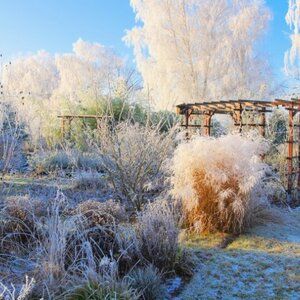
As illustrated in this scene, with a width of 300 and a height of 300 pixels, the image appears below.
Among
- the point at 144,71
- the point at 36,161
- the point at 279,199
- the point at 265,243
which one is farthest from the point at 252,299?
the point at 144,71

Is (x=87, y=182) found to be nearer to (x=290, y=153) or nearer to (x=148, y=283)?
(x=290, y=153)

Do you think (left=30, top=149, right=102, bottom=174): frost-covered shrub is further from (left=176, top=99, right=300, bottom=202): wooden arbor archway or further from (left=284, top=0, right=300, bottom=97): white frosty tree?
(left=284, top=0, right=300, bottom=97): white frosty tree

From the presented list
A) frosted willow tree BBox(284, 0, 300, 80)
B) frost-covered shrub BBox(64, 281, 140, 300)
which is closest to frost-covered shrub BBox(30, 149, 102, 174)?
frost-covered shrub BBox(64, 281, 140, 300)

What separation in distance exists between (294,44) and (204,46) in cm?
426

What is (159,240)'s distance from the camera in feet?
11.1

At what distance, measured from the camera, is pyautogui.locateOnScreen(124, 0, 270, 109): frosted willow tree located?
18.0 meters

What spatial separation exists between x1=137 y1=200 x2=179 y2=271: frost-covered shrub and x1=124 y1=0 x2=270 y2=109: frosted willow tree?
14534 millimetres

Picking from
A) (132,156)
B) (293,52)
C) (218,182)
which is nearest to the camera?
(218,182)

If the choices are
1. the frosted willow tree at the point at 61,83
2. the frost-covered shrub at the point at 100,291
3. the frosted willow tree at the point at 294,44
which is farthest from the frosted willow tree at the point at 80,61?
the frost-covered shrub at the point at 100,291

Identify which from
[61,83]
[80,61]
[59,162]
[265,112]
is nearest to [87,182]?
[59,162]

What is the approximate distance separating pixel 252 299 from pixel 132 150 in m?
2.72

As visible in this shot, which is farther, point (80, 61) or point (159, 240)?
point (80, 61)

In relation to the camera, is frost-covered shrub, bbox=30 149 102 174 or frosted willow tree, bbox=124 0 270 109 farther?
frosted willow tree, bbox=124 0 270 109

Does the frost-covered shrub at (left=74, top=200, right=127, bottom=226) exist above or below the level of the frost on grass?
above
